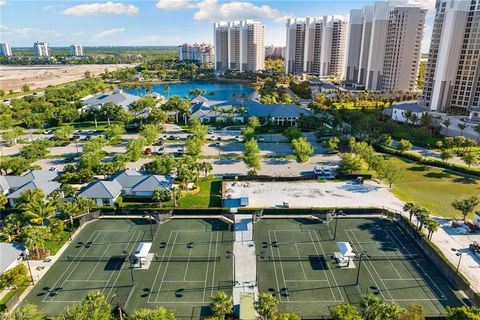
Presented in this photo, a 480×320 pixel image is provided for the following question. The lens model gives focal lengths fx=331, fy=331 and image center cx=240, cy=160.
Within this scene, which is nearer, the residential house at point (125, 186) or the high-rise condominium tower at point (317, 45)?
the residential house at point (125, 186)

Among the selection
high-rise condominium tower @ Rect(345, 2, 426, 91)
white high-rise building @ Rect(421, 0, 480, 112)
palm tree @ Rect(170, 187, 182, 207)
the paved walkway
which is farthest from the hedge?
high-rise condominium tower @ Rect(345, 2, 426, 91)

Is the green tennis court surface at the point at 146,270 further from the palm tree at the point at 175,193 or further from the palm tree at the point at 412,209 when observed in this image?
the palm tree at the point at 412,209

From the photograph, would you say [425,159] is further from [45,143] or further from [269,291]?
[45,143]

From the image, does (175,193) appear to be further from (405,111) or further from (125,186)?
(405,111)

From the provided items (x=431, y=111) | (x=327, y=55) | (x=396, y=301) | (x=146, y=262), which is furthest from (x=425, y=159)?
(x=327, y=55)

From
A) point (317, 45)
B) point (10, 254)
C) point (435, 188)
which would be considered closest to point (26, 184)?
point (10, 254)

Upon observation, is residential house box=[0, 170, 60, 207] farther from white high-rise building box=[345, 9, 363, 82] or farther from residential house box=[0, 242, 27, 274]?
white high-rise building box=[345, 9, 363, 82]

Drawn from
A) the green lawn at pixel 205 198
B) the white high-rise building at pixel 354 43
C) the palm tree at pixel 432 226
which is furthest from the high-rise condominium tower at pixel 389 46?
the palm tree at pixel 432 226
